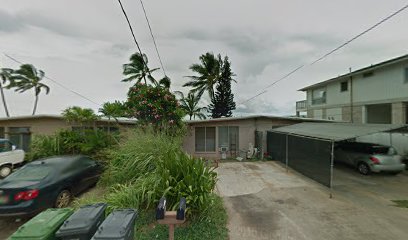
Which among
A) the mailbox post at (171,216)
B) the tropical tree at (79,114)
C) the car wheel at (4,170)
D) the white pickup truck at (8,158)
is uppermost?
the tropical tree at (79,114)

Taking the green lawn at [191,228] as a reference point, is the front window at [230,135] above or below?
above

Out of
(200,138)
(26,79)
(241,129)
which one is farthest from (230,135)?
(26,79)

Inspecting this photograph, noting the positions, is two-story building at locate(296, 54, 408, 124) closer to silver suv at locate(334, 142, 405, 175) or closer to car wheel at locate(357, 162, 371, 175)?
silver suv at locate(334, 142, 405, 175)

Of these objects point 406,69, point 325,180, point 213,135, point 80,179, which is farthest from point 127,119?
point 406,69

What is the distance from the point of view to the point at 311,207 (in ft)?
16.9

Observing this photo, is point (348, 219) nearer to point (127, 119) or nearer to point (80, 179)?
point (80, 179)

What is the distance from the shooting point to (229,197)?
591cm

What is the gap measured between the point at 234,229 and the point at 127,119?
33.1ft

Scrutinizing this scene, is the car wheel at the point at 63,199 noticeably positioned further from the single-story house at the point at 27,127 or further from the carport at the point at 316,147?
the carport at the point at 316,147

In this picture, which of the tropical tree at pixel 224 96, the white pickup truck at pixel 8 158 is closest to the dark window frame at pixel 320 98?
the tropical tree at pixel 224 96

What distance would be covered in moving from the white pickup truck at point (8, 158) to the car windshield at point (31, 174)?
532cm

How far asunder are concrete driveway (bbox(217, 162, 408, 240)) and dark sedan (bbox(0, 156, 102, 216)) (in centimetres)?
432

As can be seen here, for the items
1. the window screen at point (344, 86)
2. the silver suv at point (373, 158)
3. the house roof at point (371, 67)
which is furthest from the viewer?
the window screen at point (344, 86)

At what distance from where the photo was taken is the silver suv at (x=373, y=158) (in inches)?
319
